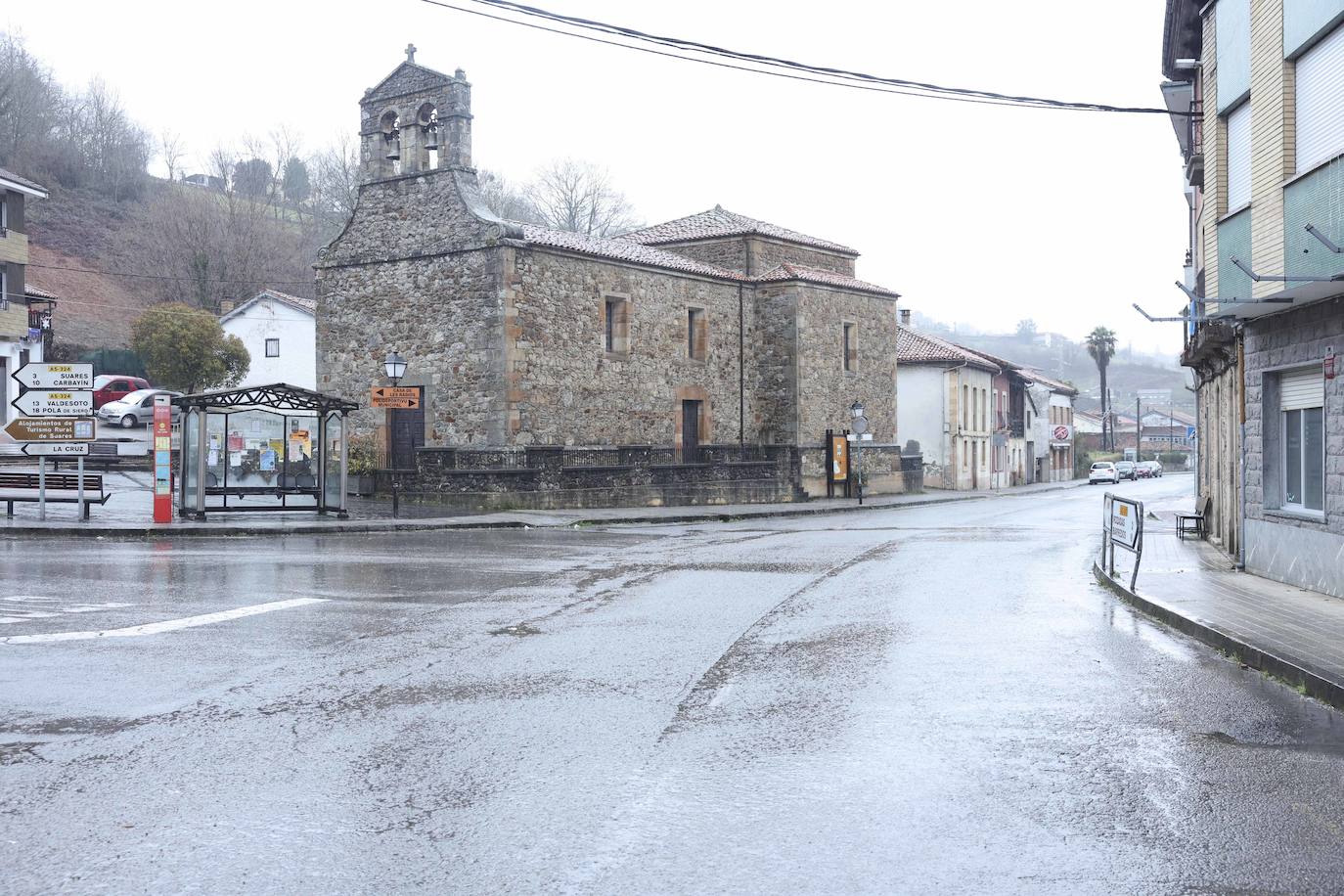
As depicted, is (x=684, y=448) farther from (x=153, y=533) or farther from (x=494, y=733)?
(x=494, y=733)

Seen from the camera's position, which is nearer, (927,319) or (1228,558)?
(1228,558)

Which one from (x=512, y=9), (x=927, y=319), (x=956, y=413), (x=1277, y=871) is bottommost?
(x=1277, y=871)

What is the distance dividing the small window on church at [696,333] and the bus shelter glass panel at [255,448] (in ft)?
50.7

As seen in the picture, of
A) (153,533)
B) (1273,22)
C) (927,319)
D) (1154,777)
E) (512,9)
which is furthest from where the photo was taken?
(927,319)

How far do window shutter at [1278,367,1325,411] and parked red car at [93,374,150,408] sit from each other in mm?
47317

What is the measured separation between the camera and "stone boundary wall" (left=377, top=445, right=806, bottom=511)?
3011cm

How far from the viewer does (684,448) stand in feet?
126

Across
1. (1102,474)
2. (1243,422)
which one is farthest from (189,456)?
(1102,474)

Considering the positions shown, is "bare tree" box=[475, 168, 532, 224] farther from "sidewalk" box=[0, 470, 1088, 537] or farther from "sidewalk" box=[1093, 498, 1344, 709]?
"sidewalk" box=[1093, 498, 1344, 709]

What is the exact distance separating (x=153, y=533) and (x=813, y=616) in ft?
47.6

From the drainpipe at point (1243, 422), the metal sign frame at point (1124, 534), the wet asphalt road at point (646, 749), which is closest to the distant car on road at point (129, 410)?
the wet asphalt road at point (646, 749)

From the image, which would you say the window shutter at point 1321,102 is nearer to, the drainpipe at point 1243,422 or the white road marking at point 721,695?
the drainpipe at point 1243,422

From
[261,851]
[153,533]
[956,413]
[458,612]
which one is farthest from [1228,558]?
[956,413]

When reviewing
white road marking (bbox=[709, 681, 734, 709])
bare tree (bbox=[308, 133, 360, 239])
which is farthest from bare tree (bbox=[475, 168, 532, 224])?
white road marking (bbox=[709, 681, 734, 709])
